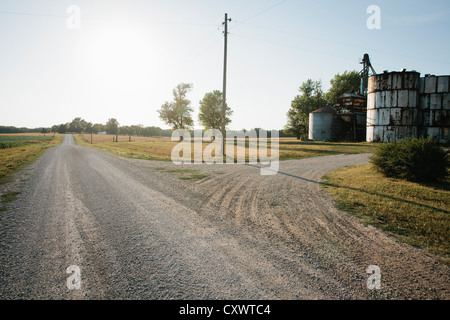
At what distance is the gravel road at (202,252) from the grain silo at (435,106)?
3560 cm

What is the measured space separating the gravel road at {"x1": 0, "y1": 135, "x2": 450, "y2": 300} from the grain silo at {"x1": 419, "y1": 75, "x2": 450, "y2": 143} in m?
35.6

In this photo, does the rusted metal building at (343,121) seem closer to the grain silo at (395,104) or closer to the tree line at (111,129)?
the grain silo at (395,104)

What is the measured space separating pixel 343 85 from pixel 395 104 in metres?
27.7

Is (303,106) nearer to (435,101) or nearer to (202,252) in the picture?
(435,101)

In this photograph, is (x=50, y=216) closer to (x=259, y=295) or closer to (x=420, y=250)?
(x=259, y=295)

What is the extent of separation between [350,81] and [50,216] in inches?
2618

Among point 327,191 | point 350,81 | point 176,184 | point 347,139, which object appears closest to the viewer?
point 327,191

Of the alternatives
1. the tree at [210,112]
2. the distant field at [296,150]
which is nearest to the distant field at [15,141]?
the distant field at [296,150]

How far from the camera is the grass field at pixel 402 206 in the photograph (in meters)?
4.70

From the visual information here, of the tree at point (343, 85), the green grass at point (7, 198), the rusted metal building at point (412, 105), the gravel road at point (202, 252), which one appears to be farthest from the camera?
the tree at point (343, 85)

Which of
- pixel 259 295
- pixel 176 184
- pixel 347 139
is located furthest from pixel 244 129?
pixel 259 295

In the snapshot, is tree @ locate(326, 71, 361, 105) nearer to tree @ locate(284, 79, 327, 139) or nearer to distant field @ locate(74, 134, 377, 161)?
tree @ locate(284, 79, 327, 139)

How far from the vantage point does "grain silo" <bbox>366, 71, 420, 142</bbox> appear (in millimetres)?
32094
